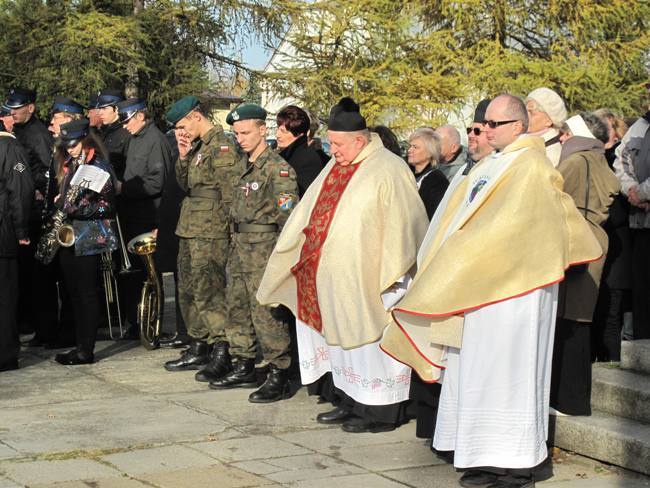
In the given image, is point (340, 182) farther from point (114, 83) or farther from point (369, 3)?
point (369, 3)

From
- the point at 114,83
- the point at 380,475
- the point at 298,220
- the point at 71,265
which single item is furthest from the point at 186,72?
the point at 380,475

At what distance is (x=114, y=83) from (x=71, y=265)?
37.2 ft

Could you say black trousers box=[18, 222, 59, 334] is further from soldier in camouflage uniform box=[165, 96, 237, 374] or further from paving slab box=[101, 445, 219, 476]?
paving slab box=[101, 445, 219, 476]

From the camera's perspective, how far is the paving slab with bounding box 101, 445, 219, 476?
623cm

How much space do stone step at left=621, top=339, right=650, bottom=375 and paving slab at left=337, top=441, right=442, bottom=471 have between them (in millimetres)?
1314

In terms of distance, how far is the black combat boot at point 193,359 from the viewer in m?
9.23

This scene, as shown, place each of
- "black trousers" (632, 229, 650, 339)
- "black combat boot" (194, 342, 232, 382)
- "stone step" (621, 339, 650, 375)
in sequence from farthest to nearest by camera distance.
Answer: "black combat boot" (194, 342, 232, 382), "black trousers" (632, 229, 650, 339), "stone step" (621, 339, 650, 375)

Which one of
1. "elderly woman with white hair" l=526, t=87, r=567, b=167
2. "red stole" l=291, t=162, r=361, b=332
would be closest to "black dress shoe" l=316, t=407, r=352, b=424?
"red stole" l=291, t=162, r=361, b=332

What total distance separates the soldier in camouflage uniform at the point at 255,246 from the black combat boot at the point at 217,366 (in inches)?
9.5

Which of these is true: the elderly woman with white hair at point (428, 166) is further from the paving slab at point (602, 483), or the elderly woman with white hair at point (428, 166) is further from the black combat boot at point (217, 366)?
the paving slab at point (602, 483)

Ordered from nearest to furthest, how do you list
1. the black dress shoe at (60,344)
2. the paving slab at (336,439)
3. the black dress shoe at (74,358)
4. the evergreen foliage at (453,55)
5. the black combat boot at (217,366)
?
the paving slab at (336,439) < the black combat boot at (217,366) < the black dress shoe at (74,358) < the black dress shoe at (60,344) < the evergreen foliage at (453,55)

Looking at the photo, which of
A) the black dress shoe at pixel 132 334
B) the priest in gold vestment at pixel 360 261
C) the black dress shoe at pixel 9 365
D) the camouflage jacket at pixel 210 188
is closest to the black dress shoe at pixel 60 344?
the black dress shoe at pixel 132 334

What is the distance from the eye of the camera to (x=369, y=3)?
2245cm

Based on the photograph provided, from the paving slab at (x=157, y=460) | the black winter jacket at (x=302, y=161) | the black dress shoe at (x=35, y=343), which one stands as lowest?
the black dress shoe at (x=35, y=343)
